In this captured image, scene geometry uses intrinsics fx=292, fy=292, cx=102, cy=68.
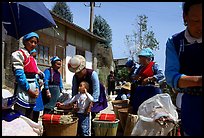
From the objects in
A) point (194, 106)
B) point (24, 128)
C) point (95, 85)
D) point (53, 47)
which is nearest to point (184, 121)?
point (194, 106)

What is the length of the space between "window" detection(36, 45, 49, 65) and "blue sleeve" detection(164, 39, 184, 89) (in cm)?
890

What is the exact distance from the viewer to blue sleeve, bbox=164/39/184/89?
1.22 m

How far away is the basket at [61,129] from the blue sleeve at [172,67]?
2340 mm

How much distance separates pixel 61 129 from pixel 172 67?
2451 mm

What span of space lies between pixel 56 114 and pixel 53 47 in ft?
24.5

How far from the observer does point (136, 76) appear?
461 cm

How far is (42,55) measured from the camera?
1034 cm

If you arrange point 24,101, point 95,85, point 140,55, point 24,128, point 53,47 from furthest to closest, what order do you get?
point 53,47 < point 140,55 < point 95,85 < point 24,101 < point 24,128

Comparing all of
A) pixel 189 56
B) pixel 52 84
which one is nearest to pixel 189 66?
pixel 189 56

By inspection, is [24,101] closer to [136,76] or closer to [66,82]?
[136,76]

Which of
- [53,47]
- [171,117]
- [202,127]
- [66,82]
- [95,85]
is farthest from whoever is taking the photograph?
[66,82]

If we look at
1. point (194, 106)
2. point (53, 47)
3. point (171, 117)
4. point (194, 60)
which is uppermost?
point (53, 47)

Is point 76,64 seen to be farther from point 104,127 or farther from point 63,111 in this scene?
point 104,127

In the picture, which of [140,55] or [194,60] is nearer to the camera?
[194,60]
